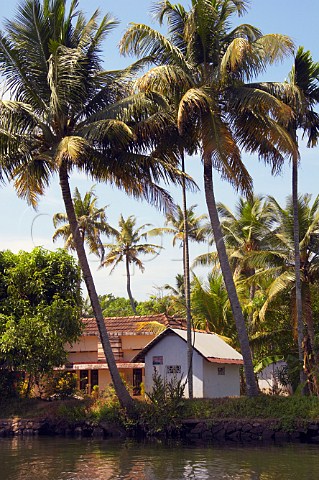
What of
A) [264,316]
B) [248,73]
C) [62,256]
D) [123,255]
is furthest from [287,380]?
[123,255]

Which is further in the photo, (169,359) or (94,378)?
(94,378)

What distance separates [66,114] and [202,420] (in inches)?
448

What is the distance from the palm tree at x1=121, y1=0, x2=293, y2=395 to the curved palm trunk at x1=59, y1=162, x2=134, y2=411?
4231mm

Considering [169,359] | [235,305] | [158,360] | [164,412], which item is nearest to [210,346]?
[169,359]

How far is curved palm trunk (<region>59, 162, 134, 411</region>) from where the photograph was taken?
23.5 meters

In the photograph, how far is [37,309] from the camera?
2727 centimetres

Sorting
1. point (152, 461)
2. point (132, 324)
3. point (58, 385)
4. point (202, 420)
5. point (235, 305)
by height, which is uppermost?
point (132, 324)

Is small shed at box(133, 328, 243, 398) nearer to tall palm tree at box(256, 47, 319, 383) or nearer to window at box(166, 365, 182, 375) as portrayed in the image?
window at box(166, 365, 182, 375)

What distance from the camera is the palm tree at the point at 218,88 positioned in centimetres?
2269

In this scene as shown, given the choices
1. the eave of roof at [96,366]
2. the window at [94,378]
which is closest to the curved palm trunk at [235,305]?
the eave of roof at [96,366]

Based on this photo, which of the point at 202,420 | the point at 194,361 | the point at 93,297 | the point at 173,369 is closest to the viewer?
the point at 202,420

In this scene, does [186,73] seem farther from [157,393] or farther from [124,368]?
[124,368]

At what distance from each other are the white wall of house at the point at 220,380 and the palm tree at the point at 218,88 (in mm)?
5275

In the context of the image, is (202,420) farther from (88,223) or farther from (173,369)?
(88,223)
